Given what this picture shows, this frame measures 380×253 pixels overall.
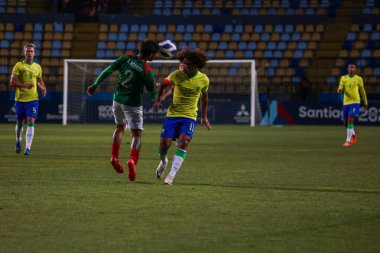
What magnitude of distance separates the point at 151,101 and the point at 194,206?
29598 mm

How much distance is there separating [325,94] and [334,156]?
22033mm

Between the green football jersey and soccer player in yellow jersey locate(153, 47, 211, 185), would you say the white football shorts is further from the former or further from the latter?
soccer player in yellow jersey locate(153, 47, 211, 185)

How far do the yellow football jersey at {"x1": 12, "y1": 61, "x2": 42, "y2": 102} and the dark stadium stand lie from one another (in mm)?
23563

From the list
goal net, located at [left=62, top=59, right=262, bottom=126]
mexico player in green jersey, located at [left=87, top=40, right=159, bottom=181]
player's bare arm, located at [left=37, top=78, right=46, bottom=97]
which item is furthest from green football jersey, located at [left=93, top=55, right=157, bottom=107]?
goal net, located at [left=62, top=59, right=262, bottom=126]

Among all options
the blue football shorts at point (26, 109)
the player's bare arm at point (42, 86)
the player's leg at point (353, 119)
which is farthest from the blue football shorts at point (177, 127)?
the player's leg at point (353, 119)

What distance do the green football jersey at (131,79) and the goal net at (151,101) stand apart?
2519 cm

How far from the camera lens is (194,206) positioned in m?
9.18

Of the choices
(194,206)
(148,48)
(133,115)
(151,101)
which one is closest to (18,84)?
(133,115)

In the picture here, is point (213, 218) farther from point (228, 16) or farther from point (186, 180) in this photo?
point (228, 16)

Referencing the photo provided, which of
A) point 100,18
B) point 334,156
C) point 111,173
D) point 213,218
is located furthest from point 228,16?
point 213,218

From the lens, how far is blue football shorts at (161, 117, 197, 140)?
39.1ft

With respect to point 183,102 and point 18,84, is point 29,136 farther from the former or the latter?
point 183,102

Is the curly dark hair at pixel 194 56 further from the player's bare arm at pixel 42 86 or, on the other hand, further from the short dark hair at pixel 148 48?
the player's bare arm at pixel 42 86

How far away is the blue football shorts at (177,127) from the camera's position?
11914 mm
